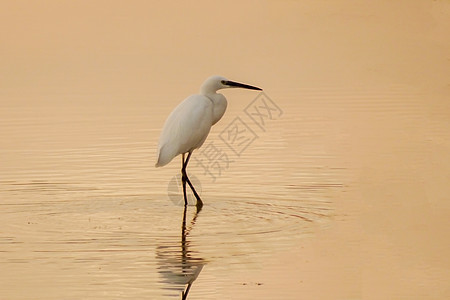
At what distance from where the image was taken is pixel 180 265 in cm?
741

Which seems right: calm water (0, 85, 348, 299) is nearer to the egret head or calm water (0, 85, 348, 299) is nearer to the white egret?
the white egret

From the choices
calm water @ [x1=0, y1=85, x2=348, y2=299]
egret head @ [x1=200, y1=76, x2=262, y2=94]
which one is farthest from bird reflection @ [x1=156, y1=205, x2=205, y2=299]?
egret head @ [x1=200, y1=76, x2=262, y2=94]

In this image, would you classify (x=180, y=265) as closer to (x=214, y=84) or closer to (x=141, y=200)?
(x=141, y=200)

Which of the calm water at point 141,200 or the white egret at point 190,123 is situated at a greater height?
the white egret at point 190,123

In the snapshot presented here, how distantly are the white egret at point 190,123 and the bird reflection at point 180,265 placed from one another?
1.42 meters

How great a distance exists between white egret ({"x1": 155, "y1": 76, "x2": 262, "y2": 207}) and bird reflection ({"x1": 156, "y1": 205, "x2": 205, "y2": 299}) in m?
1.42

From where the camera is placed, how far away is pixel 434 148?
35.3 ft

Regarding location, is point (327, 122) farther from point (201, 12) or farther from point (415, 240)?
point (201, 12)

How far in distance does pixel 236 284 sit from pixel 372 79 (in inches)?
323

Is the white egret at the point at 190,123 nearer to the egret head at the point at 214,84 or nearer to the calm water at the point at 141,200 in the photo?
Result: the egret head at the point at 214,84

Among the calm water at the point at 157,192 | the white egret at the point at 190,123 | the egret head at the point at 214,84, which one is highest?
the egret head at the point at 214,84

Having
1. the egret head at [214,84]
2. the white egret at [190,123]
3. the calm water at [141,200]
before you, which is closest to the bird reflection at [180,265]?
the calm water at [141,200]

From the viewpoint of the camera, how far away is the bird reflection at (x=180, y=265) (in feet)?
22.9

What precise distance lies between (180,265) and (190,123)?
8.32ft
